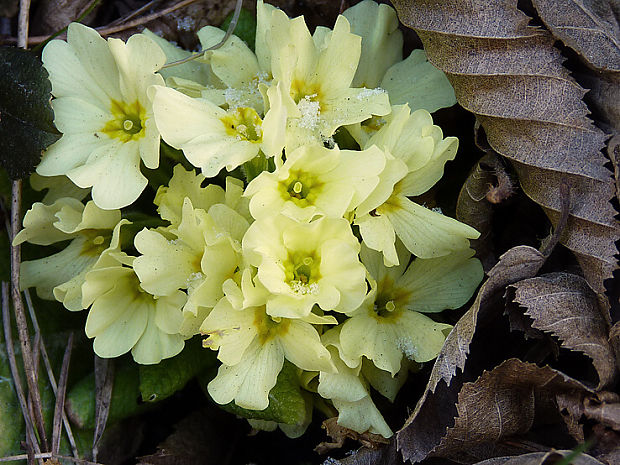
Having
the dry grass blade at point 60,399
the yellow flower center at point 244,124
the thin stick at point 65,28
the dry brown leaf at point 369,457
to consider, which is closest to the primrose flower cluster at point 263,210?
the yellow flower center at point 244,124

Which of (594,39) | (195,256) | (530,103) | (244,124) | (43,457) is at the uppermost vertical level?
(594,39)

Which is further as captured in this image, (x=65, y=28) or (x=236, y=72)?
(x=65, y=28)

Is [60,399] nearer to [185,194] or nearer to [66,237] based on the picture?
[66,237]

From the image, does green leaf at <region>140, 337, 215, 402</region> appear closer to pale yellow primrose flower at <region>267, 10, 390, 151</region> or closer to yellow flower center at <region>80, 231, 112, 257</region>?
yellow flower center at <region>80, 231, 112, 257</region>

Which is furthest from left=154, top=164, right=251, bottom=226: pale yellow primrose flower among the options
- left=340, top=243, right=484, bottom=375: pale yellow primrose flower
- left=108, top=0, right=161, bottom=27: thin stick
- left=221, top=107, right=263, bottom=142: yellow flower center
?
left=108, top=0, right=161, bottom=27: thin stick

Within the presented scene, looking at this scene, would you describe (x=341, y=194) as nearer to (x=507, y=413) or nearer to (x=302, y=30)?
(x=302, y=30)

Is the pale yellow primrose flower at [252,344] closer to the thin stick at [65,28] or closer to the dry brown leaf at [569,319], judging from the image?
the dry brown leaf at [569,319]

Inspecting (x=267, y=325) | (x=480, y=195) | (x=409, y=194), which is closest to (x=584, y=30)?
(x=480, y=195)
